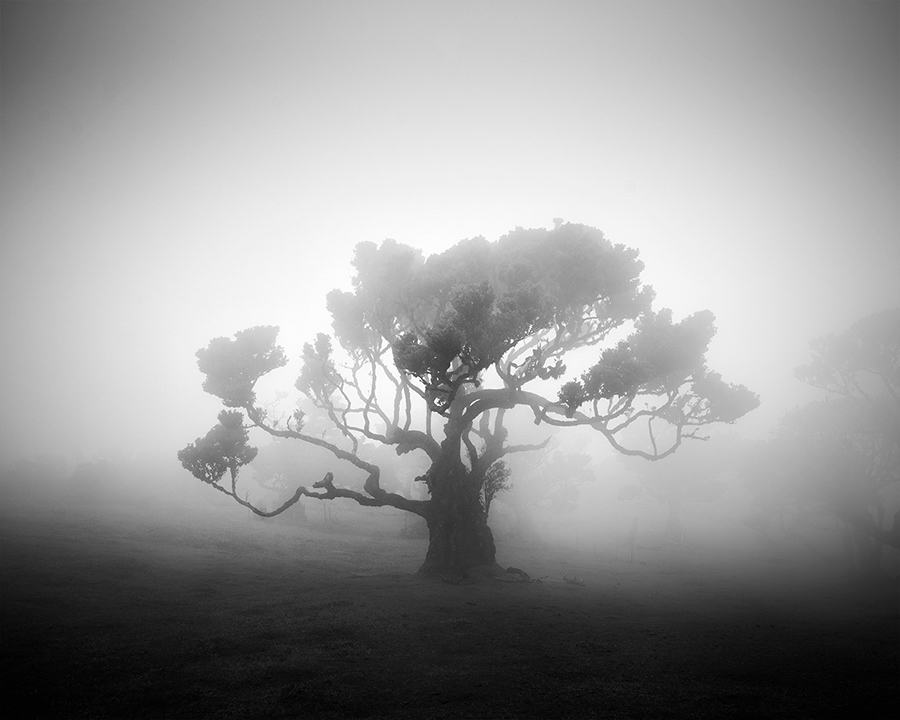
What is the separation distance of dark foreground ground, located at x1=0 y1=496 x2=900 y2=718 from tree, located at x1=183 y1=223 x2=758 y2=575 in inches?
201

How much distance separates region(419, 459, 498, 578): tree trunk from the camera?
758 inches

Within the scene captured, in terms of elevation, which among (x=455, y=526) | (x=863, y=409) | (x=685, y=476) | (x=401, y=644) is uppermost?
(x=863, y=409)

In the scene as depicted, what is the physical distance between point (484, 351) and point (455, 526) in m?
9.68

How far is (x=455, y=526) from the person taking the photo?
1973 cm

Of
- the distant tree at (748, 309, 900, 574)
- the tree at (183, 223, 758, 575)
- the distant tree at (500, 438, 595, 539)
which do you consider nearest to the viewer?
the tree at (183, 223, 758, 575)

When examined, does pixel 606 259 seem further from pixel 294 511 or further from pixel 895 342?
pixel 294 511

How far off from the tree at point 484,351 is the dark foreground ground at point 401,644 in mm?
5093

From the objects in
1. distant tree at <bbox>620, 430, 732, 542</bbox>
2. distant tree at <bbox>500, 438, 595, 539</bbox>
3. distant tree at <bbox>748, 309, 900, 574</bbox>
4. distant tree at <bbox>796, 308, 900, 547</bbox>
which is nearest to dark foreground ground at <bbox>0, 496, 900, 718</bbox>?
distant tree at <bbox>748, 309, 900, 574</bbox>

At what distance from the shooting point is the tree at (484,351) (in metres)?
16.3

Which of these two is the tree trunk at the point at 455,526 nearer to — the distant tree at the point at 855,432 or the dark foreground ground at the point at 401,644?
the dark foreground ground at the point at 401,644

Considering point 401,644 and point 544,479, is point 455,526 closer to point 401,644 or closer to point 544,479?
point 401,644

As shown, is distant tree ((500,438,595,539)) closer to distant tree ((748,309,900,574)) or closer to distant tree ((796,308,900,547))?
distant tree ((748,309,900,574))

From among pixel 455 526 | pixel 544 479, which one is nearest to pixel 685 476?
pixel 544 479

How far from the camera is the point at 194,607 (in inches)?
510
